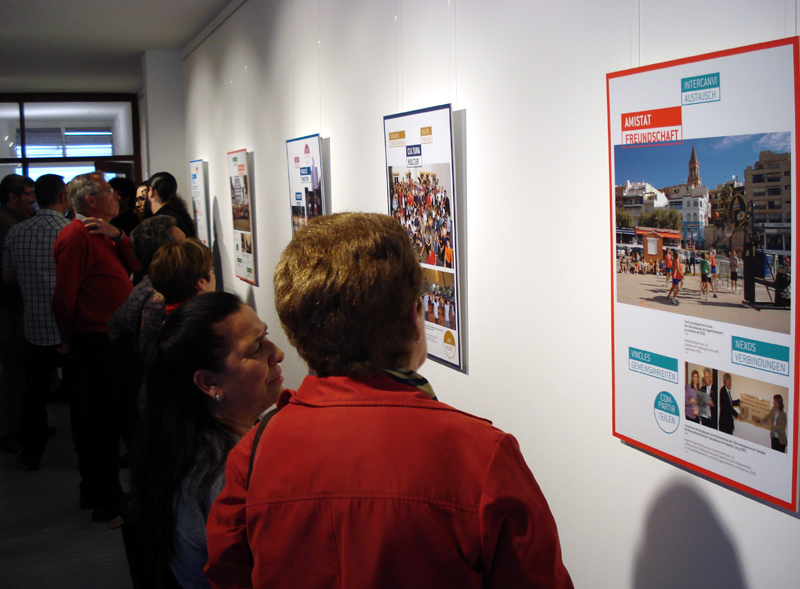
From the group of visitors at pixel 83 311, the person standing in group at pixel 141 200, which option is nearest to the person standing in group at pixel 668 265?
the group of visitors at pixel 83 311

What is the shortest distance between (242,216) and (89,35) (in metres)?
3.65

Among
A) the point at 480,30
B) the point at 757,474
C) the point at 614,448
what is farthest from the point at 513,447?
the point at 480,30

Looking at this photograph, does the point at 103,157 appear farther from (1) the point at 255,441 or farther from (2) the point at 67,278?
(1) the point at 255,441

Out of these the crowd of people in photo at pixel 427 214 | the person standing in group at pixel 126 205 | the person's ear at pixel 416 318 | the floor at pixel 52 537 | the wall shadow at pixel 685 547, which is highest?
the person standing in group at pixel 126 205

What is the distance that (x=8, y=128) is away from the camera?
11.7 metres

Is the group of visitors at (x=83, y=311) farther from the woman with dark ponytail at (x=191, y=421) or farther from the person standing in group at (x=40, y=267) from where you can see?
the woman with dark ponytail at (x=191, y=421)

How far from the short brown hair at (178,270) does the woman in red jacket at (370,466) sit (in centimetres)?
195

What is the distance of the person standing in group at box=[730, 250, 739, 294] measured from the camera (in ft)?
4.80

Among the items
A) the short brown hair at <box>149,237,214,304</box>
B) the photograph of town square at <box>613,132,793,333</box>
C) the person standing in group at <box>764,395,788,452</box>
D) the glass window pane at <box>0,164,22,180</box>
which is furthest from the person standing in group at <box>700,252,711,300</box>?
the glass window pane at <box>0,164,22,180</box>

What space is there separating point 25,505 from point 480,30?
4.50 meters

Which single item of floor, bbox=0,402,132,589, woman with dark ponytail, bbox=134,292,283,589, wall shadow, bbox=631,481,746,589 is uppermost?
woman with dark ponytail, bbox=134,292,283,589

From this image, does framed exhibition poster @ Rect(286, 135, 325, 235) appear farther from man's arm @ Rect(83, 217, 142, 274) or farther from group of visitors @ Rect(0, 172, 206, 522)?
man's arm @ Rect(83, 217, 142, 274)

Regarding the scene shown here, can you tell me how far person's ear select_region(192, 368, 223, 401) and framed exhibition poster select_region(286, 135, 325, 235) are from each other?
2031mm

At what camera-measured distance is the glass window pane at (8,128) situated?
455 inches
